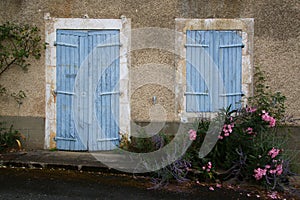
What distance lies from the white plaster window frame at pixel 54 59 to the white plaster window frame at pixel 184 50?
0.86 metres

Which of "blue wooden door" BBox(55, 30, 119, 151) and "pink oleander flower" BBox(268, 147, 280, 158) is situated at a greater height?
"blue wooden door" BBox(55, 30, 119, 151)

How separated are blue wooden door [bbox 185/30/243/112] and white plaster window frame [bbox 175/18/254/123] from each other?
2.7 inches

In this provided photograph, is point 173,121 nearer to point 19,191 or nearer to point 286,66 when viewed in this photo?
point 286,66

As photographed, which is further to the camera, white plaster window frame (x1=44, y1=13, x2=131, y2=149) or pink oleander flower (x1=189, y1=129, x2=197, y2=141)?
white plaster window frame (x1=44, y1=13, x2=131, y2=149)

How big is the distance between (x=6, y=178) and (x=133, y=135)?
2.15m

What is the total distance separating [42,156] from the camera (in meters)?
5.56

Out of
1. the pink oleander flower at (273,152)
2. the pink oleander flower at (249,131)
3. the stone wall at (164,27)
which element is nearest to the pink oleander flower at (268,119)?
the pink oleander flower at (249,131)

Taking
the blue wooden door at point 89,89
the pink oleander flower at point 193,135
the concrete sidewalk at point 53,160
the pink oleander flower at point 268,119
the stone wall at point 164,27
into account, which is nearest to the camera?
the pink oleander flower at point 268,119

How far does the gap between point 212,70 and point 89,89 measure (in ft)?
6.91

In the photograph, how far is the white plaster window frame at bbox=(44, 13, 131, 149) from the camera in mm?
5969

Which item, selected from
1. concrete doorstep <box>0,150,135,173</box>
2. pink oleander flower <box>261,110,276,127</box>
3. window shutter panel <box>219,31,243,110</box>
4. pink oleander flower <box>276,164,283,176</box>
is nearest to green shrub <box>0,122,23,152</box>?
concrete doorstep <box>0,150,135,173</box>

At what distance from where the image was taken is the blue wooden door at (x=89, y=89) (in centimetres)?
600

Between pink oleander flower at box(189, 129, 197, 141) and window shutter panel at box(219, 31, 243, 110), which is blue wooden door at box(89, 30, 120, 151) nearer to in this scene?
pink oleander flower at box(189, 129, 197, 141)

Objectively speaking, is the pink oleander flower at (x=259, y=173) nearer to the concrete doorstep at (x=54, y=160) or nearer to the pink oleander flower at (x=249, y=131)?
the pink oleander flower at (x=249, y=131)
